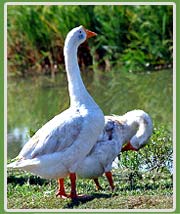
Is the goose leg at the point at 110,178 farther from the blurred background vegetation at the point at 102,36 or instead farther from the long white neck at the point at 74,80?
the blurred background vegetation at the point at 102,36

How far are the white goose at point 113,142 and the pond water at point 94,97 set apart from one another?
47.9 inches

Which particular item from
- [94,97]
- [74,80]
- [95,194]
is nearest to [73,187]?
[95,194]

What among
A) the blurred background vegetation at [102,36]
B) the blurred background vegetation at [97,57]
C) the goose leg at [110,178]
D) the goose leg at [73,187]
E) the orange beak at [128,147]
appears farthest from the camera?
the blurred background vegetation at [102,36]

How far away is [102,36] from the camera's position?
11500mm

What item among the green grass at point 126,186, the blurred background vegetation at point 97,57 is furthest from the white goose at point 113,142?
the blurred background vegetation at point 97,57

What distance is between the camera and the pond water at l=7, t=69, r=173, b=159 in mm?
8659

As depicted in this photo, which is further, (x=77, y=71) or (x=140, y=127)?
(x=140, y=127)

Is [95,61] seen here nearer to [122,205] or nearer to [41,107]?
[41,107]

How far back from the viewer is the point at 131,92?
1036cm

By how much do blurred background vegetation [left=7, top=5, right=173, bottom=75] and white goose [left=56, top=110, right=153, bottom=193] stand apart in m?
4.45

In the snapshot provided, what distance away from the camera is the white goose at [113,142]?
6.07 m

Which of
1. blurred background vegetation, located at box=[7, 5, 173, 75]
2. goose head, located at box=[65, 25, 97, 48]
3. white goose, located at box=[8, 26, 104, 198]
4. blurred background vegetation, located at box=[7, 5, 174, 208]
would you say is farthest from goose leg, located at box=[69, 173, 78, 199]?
blurred background vegetation, located at box=[7, 5, 173, 75]

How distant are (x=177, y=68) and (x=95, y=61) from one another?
528cm

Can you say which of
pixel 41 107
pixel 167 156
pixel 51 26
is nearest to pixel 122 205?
pixel 167 156
